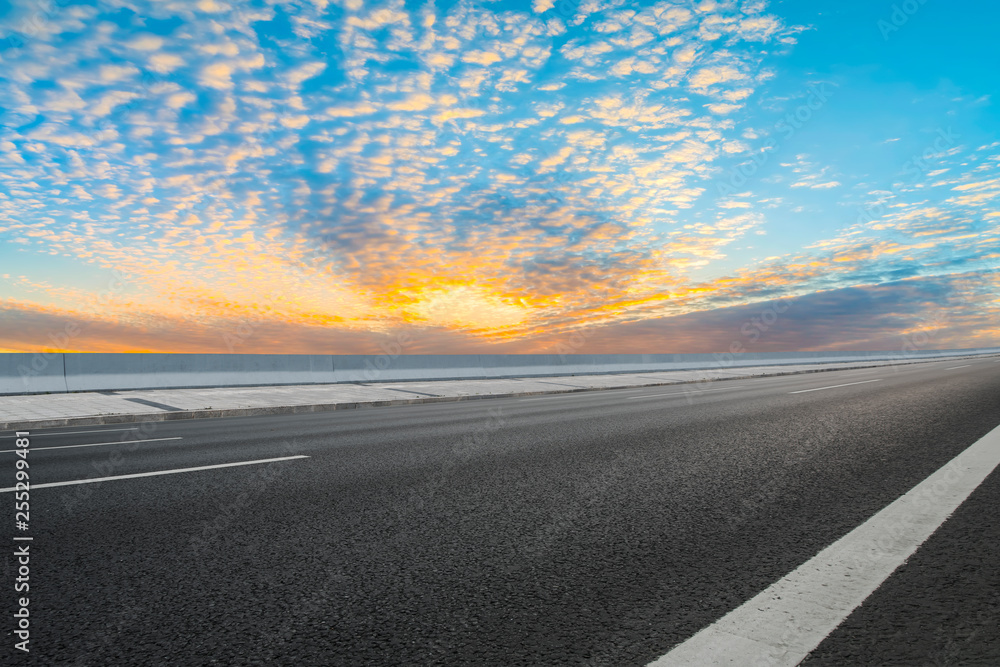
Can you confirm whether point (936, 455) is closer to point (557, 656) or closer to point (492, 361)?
point (557, 656)

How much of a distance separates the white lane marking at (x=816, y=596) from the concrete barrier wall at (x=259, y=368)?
18247 mm

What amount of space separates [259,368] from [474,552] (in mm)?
17971

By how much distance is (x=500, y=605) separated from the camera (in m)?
2.68

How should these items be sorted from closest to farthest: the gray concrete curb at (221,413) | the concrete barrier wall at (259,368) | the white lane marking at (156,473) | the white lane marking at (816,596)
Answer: the white lane marking at (816,596), the white lane marking at (156,473), the gray concrete curb at (221,413), the concrete barrier wall at (259,368)

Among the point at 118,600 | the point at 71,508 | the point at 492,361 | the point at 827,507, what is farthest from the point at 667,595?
the point at 492,361

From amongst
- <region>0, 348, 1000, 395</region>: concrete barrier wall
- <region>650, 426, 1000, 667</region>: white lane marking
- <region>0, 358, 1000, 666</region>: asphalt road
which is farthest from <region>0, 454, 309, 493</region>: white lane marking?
<region>0, 348, 1000, 395</region>: concrete barrier wall

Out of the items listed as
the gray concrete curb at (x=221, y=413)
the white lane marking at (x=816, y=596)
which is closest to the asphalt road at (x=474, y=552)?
the white lane marking at (x=816, y=596)

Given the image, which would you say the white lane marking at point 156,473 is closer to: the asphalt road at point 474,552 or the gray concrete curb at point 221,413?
the asphalt road at point 474,552

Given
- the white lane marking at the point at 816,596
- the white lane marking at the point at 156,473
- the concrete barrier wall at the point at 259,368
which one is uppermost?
the concrete barrier wall at the point at 259,368

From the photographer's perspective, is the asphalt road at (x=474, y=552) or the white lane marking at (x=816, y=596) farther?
the asphalt road at (x=474, y=552)

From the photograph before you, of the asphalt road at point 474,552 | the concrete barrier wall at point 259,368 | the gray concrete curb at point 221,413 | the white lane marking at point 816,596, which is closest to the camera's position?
the white lane marking at point 816,596

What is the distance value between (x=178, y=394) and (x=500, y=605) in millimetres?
16033

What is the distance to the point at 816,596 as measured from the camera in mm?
2695

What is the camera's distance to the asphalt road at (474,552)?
2359mm
